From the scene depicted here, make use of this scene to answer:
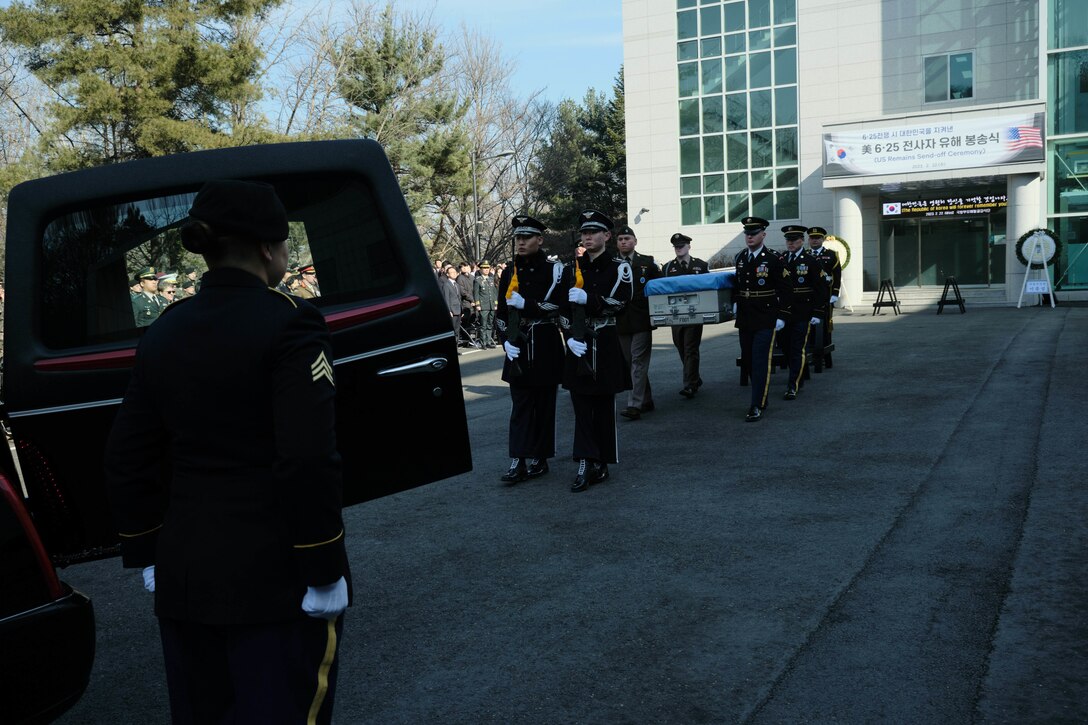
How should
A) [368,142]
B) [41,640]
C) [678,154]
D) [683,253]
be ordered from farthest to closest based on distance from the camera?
1. [678,154]
2. [683,253]
3. [368,142]
4. [41,640]

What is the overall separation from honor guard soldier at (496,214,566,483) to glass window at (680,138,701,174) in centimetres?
3047

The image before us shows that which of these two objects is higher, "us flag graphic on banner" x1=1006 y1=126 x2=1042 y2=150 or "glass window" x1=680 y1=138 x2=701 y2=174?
"glass window" x1=680 y1=138 x2=701 y2=174

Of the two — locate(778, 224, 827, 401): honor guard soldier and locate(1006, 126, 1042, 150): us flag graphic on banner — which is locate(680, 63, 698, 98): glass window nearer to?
locate(1006, 126, 1042, 150): us flag graphic on banner

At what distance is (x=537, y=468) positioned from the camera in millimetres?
7535

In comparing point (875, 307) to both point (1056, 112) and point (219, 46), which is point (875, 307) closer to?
point (1056, 112)

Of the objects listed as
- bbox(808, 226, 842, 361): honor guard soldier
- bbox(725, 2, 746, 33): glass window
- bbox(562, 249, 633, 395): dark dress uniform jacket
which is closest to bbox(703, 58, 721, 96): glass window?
bbox(725, 2, 746, 33): glass window

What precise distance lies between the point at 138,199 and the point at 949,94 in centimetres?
3459

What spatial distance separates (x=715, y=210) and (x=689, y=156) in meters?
2.31

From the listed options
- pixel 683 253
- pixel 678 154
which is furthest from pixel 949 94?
pixel 683 253

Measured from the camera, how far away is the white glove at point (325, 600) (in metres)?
2.27

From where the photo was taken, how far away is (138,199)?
3658mm

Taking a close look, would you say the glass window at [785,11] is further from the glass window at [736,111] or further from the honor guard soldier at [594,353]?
the honor guard soldier at [594,353]

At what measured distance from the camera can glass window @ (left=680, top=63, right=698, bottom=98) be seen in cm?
3641

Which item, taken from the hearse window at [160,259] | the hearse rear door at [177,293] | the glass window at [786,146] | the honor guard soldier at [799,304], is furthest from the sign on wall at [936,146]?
the hearse window at [160,259]
